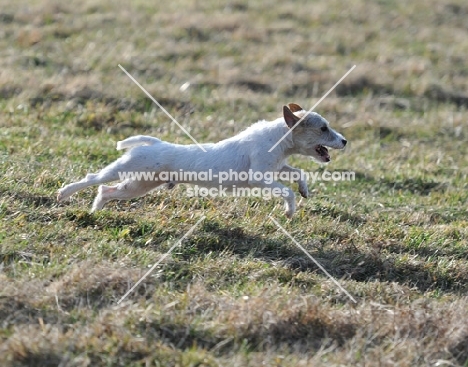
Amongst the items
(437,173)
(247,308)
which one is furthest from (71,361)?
(437,173)

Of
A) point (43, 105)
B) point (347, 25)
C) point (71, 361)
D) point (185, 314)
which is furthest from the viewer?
point (347, 25)

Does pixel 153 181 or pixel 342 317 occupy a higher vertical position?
pixel 153 181

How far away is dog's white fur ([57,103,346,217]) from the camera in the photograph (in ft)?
25.0

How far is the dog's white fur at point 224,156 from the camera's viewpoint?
7.61m

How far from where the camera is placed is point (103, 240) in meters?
7.05

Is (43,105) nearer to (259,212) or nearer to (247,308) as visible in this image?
(259,212)

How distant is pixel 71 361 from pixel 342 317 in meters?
2.12

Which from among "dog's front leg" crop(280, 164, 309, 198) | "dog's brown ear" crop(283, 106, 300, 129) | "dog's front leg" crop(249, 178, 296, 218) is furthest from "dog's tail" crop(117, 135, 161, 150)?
"dog's front leg" crop(280, 164, 309, 198)

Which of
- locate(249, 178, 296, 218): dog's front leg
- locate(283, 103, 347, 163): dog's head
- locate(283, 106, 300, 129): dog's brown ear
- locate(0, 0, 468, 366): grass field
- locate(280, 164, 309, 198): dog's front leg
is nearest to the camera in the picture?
locate(0, 0, 468, 366): grass field

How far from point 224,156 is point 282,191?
0.68 metres

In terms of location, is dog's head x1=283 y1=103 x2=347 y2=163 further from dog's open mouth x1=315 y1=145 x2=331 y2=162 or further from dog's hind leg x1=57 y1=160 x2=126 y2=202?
dog's hind leg x1=57 y1=160 x2=126 y2=202

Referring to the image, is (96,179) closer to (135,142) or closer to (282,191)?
(135,142)

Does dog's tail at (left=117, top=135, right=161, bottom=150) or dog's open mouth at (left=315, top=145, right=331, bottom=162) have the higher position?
dog's tail at (left=117, top=135, right=161, bottom=150)

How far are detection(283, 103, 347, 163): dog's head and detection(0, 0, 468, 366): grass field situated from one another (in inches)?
28.7
